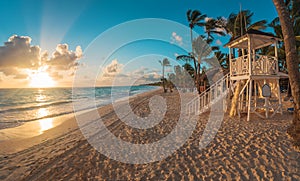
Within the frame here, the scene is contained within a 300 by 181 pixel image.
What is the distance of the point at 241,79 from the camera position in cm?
832

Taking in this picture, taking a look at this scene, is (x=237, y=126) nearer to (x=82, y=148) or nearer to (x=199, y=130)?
(x=199, y=130)

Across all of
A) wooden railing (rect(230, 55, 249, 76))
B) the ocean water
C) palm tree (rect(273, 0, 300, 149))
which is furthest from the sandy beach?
the ocean water

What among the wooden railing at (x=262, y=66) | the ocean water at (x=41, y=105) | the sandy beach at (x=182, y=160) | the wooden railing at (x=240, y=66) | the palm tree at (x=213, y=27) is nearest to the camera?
the sandy beach at (x=182, y=160)

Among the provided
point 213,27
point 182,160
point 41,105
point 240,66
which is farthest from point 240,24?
point 41,105

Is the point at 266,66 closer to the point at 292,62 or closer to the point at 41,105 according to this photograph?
the point at 292,62

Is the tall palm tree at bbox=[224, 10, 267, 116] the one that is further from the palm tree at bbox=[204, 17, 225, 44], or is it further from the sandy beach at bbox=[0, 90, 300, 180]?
the sandy beach at bbox=[0, 90, 300, 180]

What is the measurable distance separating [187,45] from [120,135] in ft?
49.8

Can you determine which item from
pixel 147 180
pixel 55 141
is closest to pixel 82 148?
pixel 55 141

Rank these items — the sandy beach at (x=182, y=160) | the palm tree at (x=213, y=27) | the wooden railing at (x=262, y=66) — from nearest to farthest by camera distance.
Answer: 1. the sandy beach at (x=182, y=160)
2. the wooden railing at (x=262, y=66)
3. the palm tree at (x=213, y=27)

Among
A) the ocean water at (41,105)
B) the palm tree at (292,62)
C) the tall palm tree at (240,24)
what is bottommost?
the ocean water at (41,105)

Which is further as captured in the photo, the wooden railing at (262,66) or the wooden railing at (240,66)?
the wooden railing at (240,66)

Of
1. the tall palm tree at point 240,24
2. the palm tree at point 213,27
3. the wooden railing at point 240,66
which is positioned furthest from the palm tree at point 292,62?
the palm tree at point 213,27

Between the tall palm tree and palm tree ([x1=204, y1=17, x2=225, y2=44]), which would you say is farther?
palm tree ([x1=204, y1=17, x2=225, y2=44])

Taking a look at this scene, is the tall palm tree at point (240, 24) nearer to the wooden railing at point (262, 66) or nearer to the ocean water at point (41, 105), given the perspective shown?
the wooden railing at point (262, 66)
